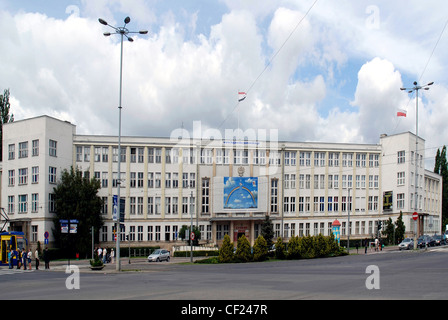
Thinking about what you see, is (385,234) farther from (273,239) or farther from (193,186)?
(193,186)

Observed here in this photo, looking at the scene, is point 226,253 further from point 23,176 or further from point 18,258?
point 23,176

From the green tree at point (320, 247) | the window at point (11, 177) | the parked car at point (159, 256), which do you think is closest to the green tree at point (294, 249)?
the green tree at point (320, 247)

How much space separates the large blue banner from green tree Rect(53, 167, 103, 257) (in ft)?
61.9

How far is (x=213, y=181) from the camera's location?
240 feet

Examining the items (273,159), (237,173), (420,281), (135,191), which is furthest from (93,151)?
(420,281)

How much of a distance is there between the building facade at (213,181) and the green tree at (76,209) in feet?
6.88

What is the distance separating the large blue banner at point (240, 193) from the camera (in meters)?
72.6

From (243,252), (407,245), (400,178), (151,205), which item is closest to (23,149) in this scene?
(151,205)

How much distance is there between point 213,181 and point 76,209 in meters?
20.6

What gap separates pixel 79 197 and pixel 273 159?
30.1 m

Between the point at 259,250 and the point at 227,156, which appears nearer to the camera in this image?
the point at 259,250

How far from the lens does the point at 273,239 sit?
75.7m

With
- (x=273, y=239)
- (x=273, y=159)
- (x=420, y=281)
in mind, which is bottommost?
(x=273, y=239)

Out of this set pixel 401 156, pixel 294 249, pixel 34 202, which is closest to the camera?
pixel 294 249
